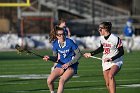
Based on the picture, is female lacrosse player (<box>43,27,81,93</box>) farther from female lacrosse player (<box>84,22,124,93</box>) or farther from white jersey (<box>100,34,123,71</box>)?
white jersey (<box>100,34,123,71</box>)

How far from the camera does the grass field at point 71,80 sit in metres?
15.0

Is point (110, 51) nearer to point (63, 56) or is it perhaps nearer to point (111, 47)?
point (111, 47)

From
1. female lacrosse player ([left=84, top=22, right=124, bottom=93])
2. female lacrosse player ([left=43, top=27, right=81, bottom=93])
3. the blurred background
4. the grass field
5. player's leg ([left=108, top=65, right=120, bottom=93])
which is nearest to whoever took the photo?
female lacrosse player ([left=43, top=27, right=81, bottom=93])

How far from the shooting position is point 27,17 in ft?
143

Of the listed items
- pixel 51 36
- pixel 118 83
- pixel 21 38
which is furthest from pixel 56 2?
pixel 51 36

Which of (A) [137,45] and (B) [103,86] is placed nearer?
(B) [103,86]

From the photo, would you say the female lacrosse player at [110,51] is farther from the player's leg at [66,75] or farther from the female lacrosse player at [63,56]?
the player's leg at [66,75]

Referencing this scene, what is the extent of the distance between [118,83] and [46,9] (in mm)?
30743

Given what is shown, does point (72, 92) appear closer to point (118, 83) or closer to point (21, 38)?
point (118, 83)

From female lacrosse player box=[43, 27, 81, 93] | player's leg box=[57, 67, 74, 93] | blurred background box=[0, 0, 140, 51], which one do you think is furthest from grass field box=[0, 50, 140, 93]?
blurred background box=[0, 0, 140, 51]

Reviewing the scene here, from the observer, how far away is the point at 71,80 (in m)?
17.2

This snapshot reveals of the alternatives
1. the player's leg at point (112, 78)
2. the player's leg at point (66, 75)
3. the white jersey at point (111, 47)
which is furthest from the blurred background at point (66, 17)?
the player's leg at point (66, 75)

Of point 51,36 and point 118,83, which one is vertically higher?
point 51,36

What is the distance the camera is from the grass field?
49.2 feet
